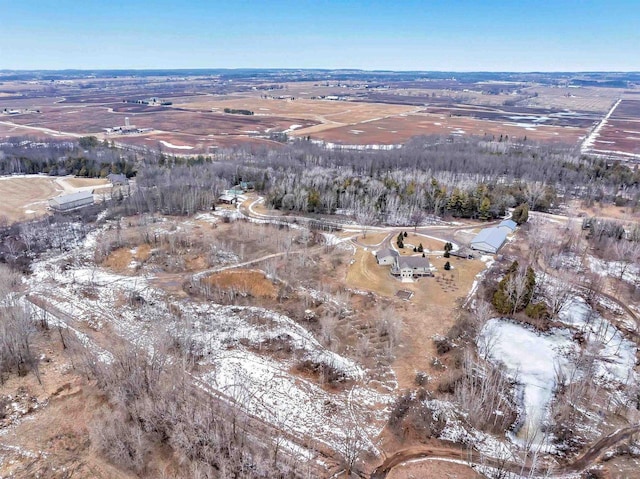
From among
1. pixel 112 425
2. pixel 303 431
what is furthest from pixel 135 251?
pixel 303 431

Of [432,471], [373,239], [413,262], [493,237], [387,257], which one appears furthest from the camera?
[373,239]

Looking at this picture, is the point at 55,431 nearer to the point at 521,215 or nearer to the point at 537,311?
the point at 537,311

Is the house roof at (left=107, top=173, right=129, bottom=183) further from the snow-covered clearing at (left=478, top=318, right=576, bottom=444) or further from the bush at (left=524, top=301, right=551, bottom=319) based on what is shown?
the bush at (left=524, top=301, right=551, bottom=319)

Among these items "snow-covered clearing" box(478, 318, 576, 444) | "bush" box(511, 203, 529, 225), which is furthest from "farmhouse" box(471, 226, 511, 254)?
"snow-covered clearing" box(478, 318, 576, 444)

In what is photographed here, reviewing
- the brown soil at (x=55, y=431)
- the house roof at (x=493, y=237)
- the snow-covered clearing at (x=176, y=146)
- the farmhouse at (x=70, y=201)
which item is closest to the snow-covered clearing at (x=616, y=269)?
the house roof at (x=493, y=237)

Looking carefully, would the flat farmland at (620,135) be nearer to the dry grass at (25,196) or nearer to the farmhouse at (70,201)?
the farmhouse at (70,201)

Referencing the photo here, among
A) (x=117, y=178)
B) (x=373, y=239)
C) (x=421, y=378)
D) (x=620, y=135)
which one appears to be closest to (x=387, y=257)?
(x=373, y=239)

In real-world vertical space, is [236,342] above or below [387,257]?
below
